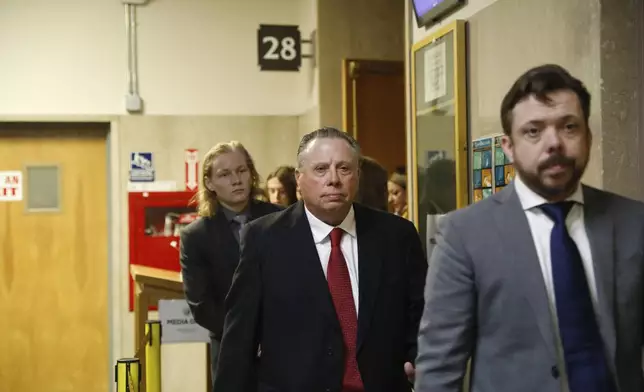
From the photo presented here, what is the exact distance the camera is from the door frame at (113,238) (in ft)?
15.5

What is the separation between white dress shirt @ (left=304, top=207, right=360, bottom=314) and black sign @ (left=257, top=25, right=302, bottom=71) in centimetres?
282

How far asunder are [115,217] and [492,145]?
3078mm

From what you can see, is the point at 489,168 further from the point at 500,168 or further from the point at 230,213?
the point at 230,213

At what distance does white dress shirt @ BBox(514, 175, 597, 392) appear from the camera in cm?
137

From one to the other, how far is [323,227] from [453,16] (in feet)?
3.62

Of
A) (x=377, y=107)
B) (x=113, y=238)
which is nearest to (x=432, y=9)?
(x=377, y=107)

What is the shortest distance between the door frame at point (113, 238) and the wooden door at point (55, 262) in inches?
1.9

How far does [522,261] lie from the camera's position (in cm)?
137

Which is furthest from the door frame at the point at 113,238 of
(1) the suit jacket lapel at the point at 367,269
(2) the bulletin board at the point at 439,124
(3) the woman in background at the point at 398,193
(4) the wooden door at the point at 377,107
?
(1) the suit jacket lapel at the point at 367,269

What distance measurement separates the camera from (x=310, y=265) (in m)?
1.89

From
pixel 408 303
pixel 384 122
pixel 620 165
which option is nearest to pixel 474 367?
pixel 408 303

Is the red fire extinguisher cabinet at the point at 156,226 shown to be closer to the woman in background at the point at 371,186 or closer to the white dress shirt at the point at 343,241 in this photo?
the woman in background at the point at 371,186

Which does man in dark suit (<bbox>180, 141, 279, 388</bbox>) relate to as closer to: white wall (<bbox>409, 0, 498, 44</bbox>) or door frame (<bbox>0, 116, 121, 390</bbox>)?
white wall (<bbox>409, 0, 498, 44</bbox>)

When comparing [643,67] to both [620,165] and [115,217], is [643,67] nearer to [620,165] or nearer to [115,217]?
[620,165]
